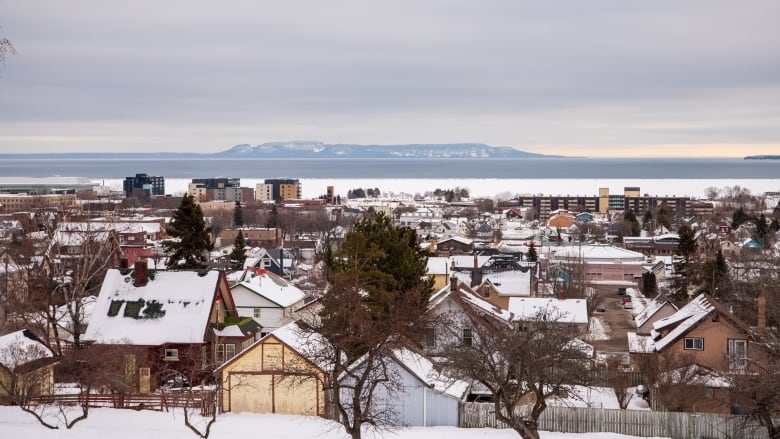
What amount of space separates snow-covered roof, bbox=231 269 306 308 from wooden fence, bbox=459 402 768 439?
2292cm

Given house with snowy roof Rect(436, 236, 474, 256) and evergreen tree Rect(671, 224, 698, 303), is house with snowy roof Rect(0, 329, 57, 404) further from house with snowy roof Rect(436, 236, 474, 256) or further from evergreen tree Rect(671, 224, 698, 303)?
house with snowy roof Rect(436, 236, 474, 256)

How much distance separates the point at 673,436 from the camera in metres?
29.9

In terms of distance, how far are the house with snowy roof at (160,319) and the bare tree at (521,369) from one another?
1112cm

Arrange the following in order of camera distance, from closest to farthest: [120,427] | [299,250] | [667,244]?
1. [120,427]
2. [299,250]
3. [667,244]

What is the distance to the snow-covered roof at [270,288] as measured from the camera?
168 feet

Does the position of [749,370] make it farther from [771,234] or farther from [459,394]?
[771,234]

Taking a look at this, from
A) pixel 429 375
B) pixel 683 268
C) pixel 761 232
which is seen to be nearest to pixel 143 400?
pixel 429 375

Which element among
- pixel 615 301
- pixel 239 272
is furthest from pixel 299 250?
pixel 239 272

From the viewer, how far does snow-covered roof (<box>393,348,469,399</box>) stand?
103ft

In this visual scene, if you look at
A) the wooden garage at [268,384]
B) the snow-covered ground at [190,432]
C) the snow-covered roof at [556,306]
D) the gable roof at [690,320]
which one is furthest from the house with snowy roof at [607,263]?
the snow-covered ground at [190,432]

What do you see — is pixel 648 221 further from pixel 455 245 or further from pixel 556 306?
pixel 556 306

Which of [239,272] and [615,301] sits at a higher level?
[239,272]

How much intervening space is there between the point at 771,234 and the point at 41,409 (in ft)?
Result: 364

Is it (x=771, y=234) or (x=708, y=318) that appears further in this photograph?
(x=771, y=234)
